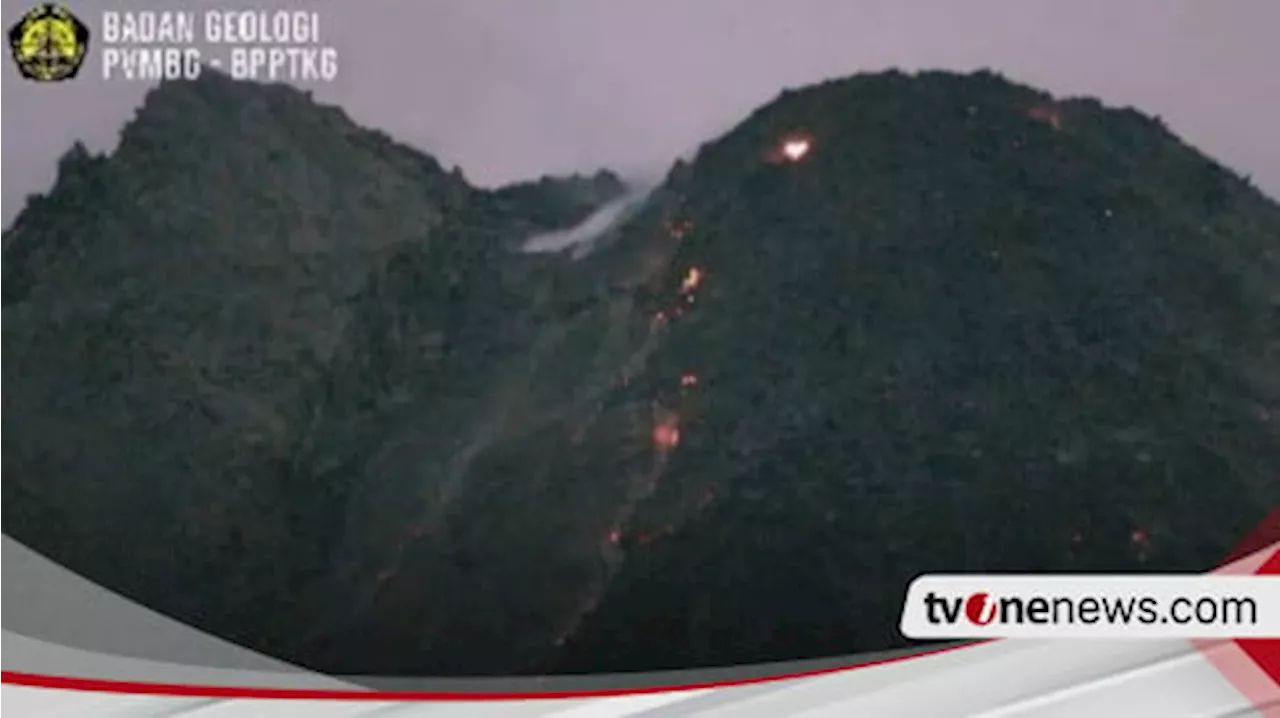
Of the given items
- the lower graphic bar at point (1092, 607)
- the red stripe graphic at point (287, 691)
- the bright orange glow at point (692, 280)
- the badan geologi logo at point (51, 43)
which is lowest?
the red stripe graphic at point (287, 691)

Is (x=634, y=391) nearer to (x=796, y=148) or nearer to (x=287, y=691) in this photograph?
(x=796, y=148)

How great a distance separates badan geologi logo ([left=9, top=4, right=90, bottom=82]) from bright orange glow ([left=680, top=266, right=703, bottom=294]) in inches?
18.2

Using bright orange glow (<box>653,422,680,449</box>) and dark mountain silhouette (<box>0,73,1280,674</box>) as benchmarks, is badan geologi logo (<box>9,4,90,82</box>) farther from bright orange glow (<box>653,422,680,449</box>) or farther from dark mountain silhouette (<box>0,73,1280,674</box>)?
bright orange glow (<box>653,422,680,449</box>)

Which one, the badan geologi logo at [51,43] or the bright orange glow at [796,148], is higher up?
the badan geologi logo at [51,43]

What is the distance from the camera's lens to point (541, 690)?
107cm

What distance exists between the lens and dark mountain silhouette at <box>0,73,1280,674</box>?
1.07 m

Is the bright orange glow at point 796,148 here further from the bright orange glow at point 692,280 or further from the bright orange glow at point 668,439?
the bright orange glow at point 668,439

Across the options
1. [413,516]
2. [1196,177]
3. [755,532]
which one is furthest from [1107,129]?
[413,516]

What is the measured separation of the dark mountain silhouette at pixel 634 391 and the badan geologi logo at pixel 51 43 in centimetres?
6

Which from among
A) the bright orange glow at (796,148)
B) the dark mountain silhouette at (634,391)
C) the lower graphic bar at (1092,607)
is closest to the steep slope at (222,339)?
the dark mountain silhouette at (634,391)

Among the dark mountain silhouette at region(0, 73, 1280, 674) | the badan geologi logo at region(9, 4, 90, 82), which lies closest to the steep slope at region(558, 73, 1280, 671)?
the dark mountain silhouette at region(0, 73, 1280, 674)

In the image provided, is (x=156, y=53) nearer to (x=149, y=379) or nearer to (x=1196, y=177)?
(x=149, y=379)

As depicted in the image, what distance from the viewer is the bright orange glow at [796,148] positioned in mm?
1081

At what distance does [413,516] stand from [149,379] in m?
0.22
